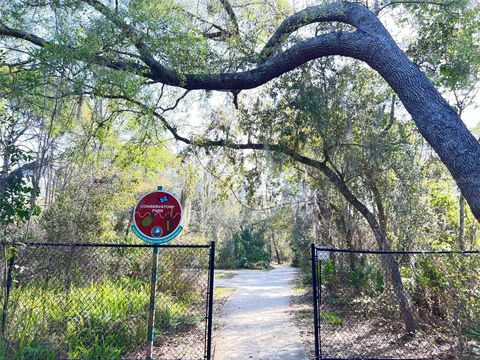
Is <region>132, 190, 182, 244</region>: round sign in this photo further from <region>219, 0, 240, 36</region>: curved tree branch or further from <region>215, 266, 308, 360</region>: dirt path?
<region>219, 0, 240, 36</region>: curved tree branch

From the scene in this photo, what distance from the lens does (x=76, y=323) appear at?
540 centimetres

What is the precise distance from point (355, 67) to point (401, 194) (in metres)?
2.61

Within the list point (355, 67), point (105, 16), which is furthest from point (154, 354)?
point (355, 67)

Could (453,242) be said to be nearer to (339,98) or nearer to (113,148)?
(339,98)

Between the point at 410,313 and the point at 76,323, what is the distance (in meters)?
5.21

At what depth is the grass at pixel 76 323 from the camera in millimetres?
4609

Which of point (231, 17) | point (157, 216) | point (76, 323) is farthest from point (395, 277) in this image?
point (231, 17)

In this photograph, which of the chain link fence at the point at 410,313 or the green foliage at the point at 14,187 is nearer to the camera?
the chain link fence at the point at 410,313

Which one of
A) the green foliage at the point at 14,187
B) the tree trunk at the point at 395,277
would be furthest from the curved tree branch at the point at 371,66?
the tree trunk at the point at 395,277

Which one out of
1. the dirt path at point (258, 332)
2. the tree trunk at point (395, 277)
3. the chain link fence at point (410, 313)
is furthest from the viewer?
the tree trunk at point (395, 277)

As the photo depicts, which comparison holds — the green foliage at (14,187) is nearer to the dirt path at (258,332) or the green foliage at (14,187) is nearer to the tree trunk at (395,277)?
the dirt path at (258,332)

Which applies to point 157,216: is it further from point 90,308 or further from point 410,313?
point 410,313

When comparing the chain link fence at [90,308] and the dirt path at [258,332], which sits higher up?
the chain link fence at [90,308]

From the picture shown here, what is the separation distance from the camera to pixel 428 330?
247 inches
